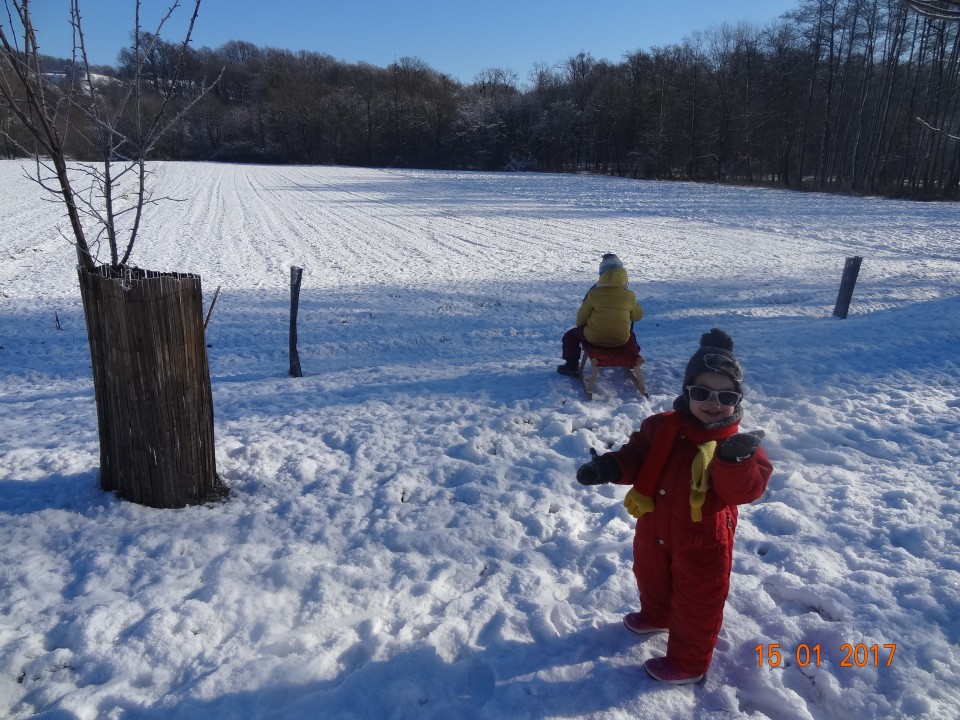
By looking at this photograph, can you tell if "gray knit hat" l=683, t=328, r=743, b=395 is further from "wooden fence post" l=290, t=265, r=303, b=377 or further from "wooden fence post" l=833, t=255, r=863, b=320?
"wooden fence post" l=833, t=255, r=863, b=320

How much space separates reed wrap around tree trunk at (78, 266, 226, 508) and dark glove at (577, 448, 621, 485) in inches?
87.4

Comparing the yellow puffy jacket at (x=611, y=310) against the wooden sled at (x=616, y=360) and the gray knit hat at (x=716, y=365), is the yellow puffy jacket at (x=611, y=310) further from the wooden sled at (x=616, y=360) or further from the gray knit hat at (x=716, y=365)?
the gray knit hat at (x=716, y=365)

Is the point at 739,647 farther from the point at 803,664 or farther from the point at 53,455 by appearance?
the point at 53,455

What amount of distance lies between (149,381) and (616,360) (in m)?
3.99

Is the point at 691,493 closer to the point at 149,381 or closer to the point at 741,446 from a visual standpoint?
the point at 741,446

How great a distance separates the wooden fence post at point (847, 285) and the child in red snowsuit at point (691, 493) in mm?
7342

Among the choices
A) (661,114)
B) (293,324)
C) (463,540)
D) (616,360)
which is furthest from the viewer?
(661,114)

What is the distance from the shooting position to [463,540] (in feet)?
11.7

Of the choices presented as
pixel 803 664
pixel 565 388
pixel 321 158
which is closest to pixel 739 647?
pixel 803 664

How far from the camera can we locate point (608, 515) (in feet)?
12.8

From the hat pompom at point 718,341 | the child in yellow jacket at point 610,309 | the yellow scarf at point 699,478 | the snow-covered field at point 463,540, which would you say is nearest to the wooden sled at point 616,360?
the child in yellow jacket at point 610,309

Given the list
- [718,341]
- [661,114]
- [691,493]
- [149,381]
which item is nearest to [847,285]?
[718,341]

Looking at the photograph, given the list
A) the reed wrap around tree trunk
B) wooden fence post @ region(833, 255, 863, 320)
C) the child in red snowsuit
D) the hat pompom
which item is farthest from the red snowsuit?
wooden fence post @ region(833, 255, 863, 320)

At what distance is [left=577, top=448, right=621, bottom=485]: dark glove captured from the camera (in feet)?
8.53
